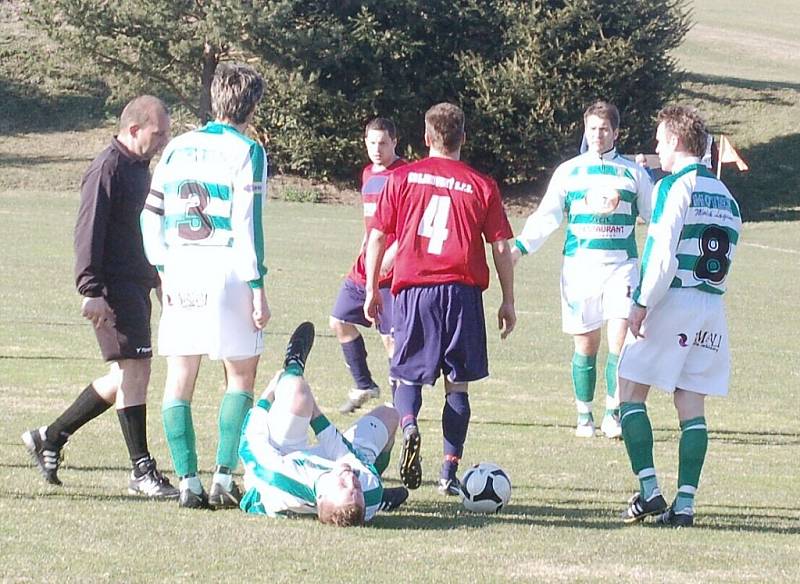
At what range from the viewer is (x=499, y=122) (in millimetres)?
43344

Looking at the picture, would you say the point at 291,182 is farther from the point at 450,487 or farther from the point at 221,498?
the point at 221,498

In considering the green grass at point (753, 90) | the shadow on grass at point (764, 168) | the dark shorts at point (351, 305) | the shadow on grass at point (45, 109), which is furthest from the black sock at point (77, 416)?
the shadow on grass at point (45, 109)

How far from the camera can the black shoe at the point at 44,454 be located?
7.33 metres

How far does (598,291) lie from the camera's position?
9938 mm

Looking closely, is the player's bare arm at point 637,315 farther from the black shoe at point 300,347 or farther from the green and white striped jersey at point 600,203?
the green and white striped jersey at point 600,203

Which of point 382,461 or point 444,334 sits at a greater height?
point 444,334

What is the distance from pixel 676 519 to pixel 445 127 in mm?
2438

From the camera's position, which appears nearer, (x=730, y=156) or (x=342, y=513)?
(x=342, y=513)

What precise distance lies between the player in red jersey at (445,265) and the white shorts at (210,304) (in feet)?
4.10

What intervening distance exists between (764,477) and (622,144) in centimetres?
3608

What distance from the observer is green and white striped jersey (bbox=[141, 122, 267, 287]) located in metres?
6.57

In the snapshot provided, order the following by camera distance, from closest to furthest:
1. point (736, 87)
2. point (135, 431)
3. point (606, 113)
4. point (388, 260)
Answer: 1. point (135, 431)
2. point (388, 260)
3. point (606, 113)
4. point (736, 87)

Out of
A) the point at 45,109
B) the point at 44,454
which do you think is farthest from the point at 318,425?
the point at 45,109

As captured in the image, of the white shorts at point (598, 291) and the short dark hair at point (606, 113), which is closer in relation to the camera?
the short dark hair at point (606, 113)
